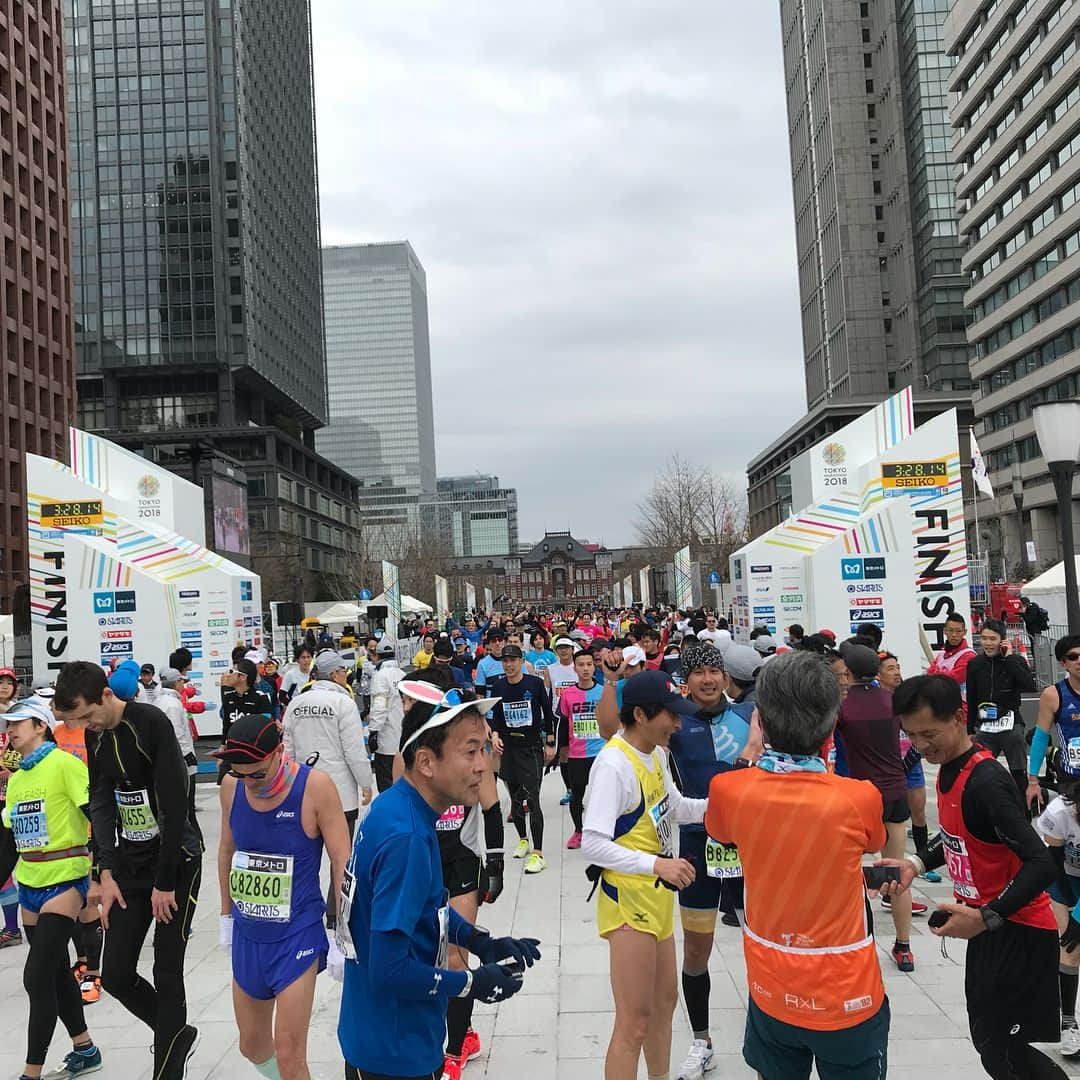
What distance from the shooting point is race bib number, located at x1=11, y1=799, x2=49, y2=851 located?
202 inches

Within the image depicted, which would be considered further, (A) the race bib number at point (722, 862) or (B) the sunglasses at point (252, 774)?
(A) the race bib number at point (722, 862)

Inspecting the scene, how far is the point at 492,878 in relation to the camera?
6.49m

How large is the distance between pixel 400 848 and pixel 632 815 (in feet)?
5.09

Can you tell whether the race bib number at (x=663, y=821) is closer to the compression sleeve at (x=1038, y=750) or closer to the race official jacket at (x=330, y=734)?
the compression sleeve at (x=1038, y=750)

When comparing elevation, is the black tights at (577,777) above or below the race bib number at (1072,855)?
below

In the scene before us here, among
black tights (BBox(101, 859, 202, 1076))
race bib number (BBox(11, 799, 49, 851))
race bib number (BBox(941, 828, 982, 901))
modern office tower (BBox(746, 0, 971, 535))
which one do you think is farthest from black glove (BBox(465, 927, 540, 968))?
modern office tower (BBox(746, 0, 971, 535))

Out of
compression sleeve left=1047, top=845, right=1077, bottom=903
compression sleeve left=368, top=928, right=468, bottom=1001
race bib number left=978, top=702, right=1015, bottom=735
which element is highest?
compression sleeve left=368, top=928, right=468, bottom=1001

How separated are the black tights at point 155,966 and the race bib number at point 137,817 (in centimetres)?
24

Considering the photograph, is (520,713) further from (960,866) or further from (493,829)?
(960,866)

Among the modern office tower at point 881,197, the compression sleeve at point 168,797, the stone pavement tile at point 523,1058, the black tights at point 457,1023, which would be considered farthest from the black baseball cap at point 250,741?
the modern office tower at point 881,197

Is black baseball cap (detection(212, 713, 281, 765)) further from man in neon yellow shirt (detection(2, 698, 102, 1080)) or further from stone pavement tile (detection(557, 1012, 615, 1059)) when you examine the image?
stone pavement tile (detection(557, 1012, 615, 1059))

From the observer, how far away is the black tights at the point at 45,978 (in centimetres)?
473

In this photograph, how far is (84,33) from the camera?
79312mm

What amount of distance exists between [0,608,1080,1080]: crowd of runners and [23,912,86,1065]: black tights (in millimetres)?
13
